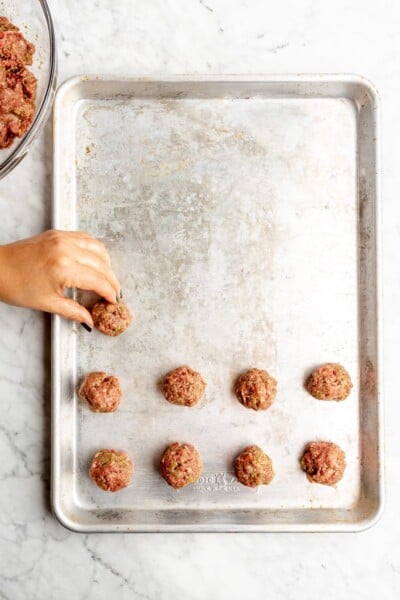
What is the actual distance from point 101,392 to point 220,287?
→ 0.39m

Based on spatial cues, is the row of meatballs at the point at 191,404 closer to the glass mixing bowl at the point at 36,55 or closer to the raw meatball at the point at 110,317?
the raw meatball at the point at 110,317

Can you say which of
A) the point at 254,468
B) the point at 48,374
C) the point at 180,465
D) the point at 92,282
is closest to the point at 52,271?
the point at 92,282

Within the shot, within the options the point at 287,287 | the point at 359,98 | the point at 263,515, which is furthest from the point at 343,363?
the point at 359,98

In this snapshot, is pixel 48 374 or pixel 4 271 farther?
pixel 48 374

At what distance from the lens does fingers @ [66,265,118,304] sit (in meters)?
1.42

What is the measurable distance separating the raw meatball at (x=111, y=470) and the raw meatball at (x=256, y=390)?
33 centimetres

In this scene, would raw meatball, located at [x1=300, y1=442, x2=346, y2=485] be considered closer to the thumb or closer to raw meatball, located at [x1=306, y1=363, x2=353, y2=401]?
raw meatball, located at [x1=306, y1=363, x2=353, y2=401]

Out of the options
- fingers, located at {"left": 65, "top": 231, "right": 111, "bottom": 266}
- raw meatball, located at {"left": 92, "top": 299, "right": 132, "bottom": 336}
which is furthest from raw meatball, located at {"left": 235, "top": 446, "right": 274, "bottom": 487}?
fingers, located at {"left": 65, "top": 231, "right": 111, "bottom": 266}

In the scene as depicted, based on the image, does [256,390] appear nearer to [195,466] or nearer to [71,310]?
[195,466]

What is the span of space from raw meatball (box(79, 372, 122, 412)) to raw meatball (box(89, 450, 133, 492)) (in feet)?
0.37

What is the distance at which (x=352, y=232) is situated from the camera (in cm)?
155

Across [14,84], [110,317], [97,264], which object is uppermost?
[14,84]

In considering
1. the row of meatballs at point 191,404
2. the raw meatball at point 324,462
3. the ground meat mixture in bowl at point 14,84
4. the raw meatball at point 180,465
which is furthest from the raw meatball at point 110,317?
the raw meatball at point 324,462

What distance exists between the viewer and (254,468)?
4.89 feet
